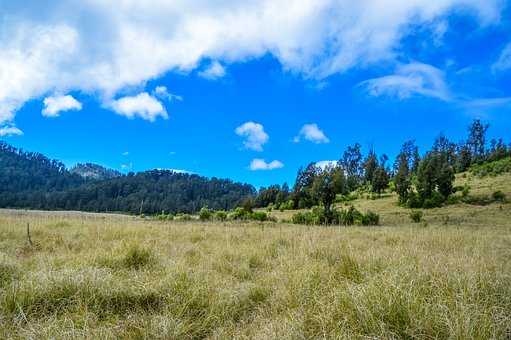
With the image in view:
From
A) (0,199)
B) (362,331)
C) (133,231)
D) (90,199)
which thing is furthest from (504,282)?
(90,199)

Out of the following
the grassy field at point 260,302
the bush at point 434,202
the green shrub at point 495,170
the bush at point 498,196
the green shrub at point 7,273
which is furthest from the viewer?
the green shrub at point 495,170

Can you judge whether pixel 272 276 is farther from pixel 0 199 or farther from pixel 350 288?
pixel 0 199

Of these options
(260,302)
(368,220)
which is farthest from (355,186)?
(260,302)

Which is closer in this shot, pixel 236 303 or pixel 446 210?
pixel 236 303

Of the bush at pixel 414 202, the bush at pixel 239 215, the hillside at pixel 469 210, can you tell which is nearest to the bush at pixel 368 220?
the hillside at pixel 469 210

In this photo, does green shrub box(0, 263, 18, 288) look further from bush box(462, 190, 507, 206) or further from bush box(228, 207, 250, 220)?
bush box(462, 190, 507, 206)

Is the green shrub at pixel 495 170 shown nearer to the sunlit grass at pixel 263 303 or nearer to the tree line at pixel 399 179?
the tree line at pixel 399 179

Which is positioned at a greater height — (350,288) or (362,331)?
(350,288)

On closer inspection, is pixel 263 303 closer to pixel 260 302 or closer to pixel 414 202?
pixel 260 302

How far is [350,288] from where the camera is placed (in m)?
3.26

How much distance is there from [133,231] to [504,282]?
8.62 meters

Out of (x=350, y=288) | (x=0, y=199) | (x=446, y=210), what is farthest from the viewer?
(x=0, y=199)

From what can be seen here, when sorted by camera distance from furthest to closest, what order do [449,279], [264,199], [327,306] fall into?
[264,199] < [449,279] < [327,306]

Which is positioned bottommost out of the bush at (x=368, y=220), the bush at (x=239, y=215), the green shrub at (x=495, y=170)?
the bush at (x=368, y=220)
